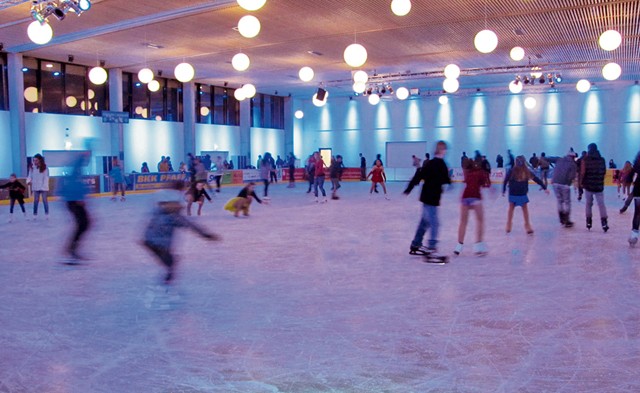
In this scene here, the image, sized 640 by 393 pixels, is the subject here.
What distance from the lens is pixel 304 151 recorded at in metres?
31.6

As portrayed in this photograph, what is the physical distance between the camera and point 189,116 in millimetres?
24250

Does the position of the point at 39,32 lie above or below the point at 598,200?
above

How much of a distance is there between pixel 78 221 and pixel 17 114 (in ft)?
42.7

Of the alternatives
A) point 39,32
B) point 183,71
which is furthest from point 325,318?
point 183,71

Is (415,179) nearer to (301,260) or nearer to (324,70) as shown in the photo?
(301,260)

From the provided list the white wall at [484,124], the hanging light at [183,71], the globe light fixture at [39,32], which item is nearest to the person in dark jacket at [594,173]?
the hanging light at [183,71]

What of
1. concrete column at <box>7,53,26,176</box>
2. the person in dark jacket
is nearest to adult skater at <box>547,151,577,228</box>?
the person in dark jacket

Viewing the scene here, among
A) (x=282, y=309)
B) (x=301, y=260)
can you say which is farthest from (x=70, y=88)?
(x=282, y=309)

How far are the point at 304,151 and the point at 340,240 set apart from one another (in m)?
22.9

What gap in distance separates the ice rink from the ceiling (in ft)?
17.7

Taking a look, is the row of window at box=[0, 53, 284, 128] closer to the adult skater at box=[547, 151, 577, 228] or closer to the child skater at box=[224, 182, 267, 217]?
the child skater at box=[224, 182, 267, 217]

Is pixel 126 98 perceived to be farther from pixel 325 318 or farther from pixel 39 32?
pixel 325 318

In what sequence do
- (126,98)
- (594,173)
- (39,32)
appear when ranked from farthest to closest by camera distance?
(126,98) → (594,173) → (39,32)

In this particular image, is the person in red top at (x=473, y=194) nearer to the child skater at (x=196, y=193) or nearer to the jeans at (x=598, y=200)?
the jeans at (x=598, y=200)
